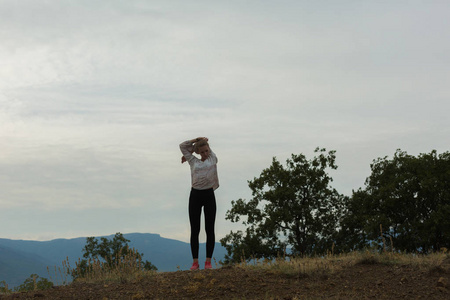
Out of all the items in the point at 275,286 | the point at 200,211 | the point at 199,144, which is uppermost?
the point at 199,144

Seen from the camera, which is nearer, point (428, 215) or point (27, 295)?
point (27, 295)

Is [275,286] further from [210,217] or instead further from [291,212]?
[291,212]

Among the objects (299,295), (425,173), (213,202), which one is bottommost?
(299,295)

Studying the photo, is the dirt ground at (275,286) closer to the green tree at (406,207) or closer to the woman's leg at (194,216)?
the woman's leg at (194,216)

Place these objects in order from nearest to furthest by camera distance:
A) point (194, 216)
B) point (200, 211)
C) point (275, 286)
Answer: point (275, 286) < point (194, 216) < point (200, 211)

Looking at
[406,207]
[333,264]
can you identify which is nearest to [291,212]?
[406,207]

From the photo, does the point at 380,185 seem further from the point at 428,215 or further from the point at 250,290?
the point at 250,290

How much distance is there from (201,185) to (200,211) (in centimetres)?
58

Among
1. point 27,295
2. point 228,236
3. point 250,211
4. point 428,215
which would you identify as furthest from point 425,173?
point 27,295

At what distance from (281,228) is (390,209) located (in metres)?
8.83

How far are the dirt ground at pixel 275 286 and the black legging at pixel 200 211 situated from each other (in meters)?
0.77

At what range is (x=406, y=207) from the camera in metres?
34.3

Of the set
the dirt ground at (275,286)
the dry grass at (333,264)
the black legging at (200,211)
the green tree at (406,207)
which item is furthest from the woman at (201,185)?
the green tree at (406,207)

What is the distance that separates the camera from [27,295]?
8.06 metres
